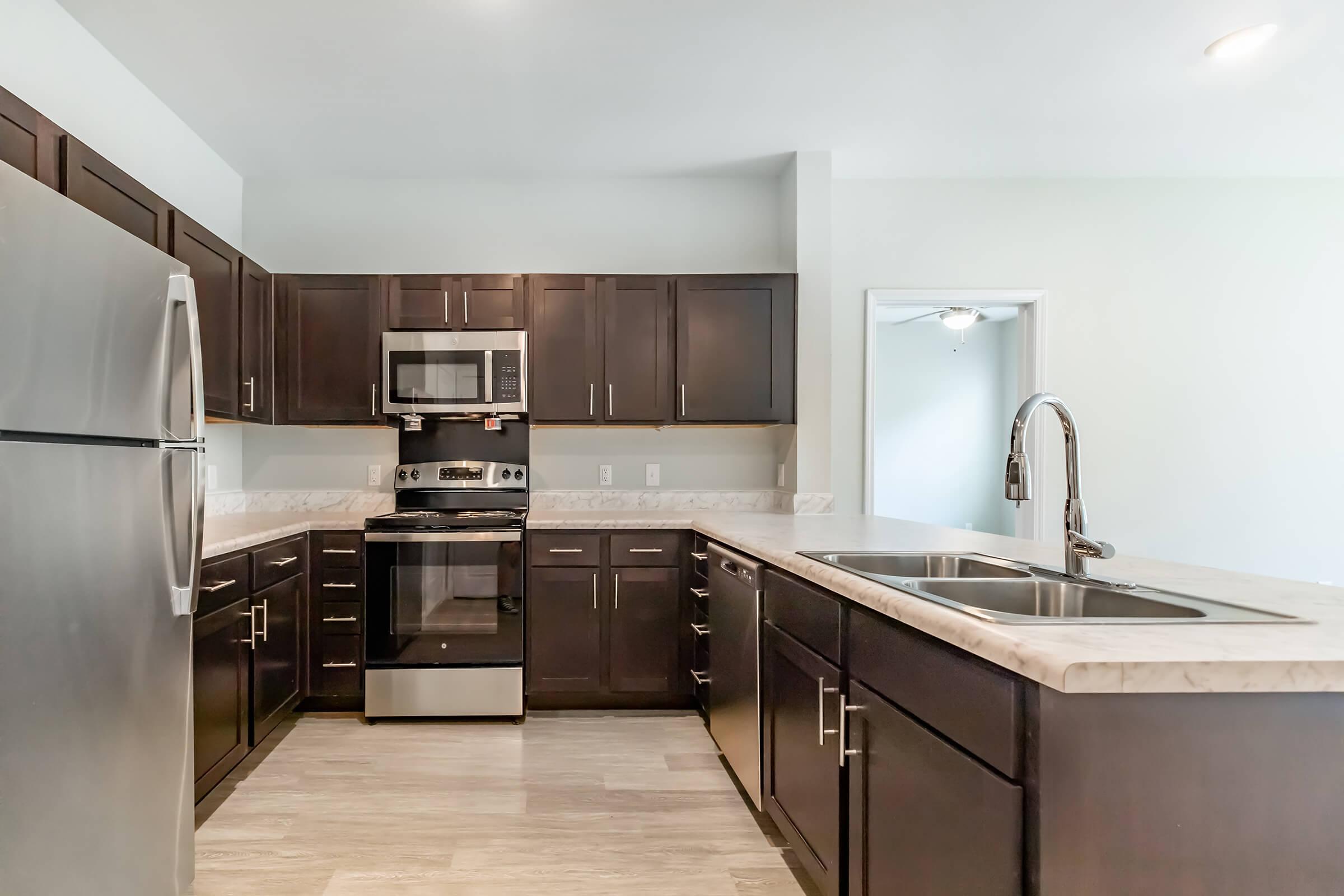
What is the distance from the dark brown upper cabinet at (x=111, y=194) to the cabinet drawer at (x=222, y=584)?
1043 mm

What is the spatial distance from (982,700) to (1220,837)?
1.02 ft

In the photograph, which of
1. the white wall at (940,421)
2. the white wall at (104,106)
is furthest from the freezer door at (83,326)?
the white wall at (940,421)

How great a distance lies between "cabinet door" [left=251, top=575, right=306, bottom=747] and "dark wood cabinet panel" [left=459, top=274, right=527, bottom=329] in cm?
139

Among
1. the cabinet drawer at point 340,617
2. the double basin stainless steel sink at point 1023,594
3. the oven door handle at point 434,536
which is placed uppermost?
the double basin stainless steel sink at point 1023,594

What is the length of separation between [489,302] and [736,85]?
1490 millimetres

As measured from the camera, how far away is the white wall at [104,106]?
86.0 inches

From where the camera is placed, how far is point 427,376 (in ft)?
11.1

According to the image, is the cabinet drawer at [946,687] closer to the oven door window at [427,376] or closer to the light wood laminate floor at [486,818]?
the light wood laminate floor at [486,818]

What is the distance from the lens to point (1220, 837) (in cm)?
92

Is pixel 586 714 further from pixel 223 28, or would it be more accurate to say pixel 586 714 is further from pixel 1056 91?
pixel 1056 91

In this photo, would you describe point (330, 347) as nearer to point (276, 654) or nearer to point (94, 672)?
point (276, 654)

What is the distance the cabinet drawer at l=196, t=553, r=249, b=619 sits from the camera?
218 cm

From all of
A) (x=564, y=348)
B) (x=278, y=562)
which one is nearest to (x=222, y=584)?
(x=278, y=562)

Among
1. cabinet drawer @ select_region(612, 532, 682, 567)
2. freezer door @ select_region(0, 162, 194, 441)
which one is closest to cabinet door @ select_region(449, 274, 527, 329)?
cabinet drawer @ select_region(612, 532, 682, 567)
